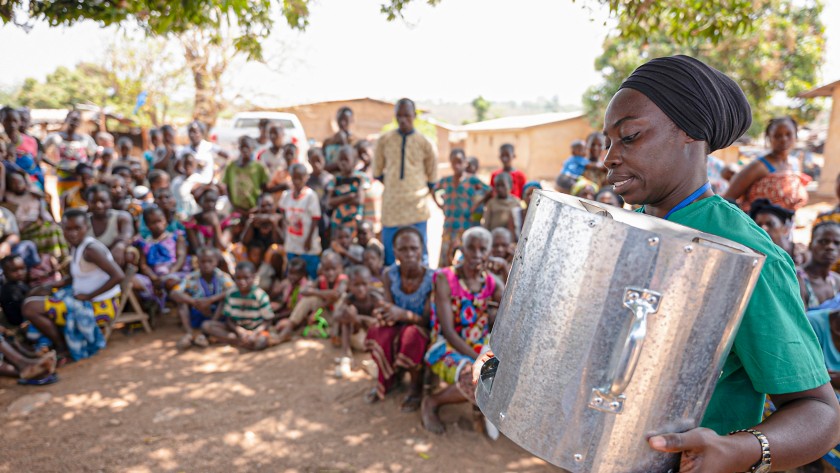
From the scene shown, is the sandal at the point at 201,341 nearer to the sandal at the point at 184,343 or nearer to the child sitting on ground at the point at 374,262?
the sandal at the point at 184,343

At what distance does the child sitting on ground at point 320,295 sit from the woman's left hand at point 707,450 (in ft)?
14.0

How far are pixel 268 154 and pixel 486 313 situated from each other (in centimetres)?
499

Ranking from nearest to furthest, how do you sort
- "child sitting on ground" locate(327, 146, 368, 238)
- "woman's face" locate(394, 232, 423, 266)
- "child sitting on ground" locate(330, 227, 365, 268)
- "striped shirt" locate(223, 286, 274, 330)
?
"woman's face" locate(394, 232, 423, 266), "striped shirt" locate(223, 286, 274, 330), "child sitting on ground" locate(330, 227, 365, 268), "child sitting on ground" locate(327, 146, 368, 238)

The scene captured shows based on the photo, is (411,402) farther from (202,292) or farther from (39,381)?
(39,381)

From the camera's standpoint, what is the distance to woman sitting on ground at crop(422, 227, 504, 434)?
3.54 metres

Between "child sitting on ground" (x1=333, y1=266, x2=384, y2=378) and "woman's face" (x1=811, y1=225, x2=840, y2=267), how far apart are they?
319cm

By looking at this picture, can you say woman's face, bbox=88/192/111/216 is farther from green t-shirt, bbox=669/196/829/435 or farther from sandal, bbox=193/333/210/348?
green t-shirt, bbox=669/196/829/435

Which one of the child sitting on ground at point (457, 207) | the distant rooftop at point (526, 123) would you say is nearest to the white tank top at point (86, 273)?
the child sitting on ground at point (457, 207)

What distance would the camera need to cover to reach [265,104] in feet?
66.0

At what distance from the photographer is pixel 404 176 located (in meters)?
5.38

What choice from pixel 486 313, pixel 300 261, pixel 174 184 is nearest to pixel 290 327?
pixel 300 261

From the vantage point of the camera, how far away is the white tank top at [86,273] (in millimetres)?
4520

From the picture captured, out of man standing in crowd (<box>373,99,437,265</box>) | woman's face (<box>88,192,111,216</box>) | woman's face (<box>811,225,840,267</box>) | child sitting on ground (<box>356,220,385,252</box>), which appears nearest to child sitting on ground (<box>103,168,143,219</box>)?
woman's face (<box>88,192,111,216</box>)

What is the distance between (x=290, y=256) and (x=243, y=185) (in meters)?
1.32
